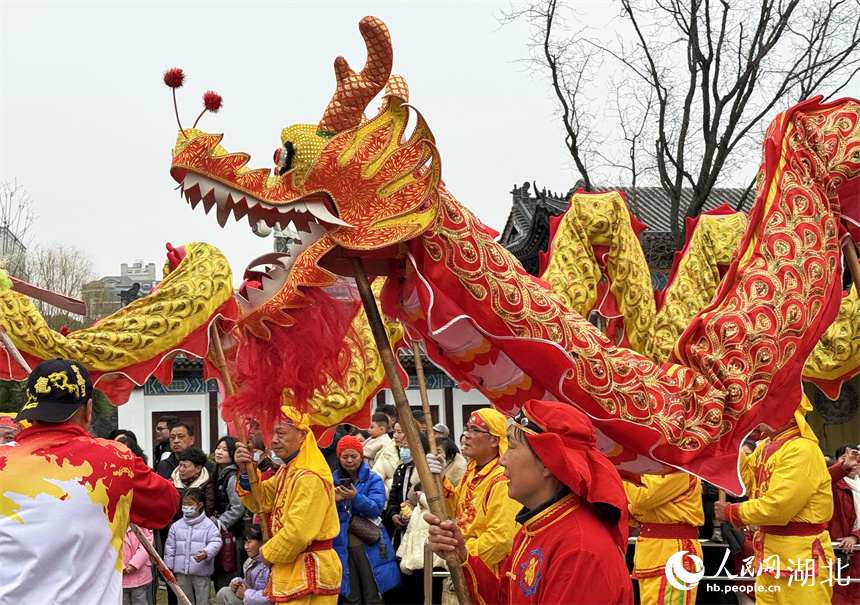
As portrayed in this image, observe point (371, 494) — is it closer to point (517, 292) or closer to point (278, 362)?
point (278, 362)

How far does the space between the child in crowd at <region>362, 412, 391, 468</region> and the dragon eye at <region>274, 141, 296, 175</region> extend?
222 inches

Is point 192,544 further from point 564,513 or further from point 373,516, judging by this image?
point 564,513

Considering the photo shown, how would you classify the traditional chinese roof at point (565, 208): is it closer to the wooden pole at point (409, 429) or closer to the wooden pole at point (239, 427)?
the wooden pole at point (239, 427)

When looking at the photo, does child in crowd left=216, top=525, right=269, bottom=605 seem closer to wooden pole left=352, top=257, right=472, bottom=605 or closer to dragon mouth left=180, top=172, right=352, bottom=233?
wooden pole left=352, top=257, right=472, bottom=605

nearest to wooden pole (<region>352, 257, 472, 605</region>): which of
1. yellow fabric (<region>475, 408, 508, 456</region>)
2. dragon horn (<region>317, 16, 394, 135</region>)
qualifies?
dragon horn (<region>317, 16, 394, 135</region>)

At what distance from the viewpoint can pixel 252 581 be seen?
682 centimetres

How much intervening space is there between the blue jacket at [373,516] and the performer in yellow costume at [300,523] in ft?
4.41

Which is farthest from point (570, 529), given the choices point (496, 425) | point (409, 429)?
point (496, 425)

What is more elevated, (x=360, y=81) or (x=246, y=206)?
(x=360, y=81)

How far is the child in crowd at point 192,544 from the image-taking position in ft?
25.1

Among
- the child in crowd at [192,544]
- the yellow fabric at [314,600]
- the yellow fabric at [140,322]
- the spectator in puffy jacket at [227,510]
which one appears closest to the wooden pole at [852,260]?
the yellow fabric at [314,600]

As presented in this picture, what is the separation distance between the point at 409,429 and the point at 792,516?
2.84 m

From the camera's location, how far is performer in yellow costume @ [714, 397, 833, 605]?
5.39 m

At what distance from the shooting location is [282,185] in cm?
362
